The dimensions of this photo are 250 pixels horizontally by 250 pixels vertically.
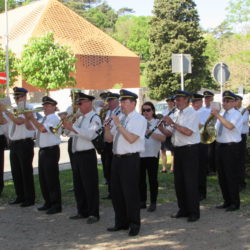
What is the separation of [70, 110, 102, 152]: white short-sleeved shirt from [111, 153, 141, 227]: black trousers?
642 mm

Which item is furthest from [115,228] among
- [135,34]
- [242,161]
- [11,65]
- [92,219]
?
[135,34]

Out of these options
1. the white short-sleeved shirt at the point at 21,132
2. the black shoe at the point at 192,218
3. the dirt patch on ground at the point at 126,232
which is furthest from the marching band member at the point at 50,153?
the black shoe at the point at 192,218

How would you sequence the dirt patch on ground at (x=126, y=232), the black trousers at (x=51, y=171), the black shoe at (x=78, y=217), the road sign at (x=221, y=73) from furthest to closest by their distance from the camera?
the road sign at (x=221, y=73) → the black trousers at (x=51, y=171) → the black shoe at (x=78, y=217) → the dirt patch on ground at (x=126, y=232)

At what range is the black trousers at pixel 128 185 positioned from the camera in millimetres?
6145

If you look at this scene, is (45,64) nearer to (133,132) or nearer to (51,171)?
(51,171)

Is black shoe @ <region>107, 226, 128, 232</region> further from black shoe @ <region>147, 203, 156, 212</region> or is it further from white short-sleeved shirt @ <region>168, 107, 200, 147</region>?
white short-sleeved shirt @ <region>168, 107, 200, 147</region>

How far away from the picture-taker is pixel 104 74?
164ft

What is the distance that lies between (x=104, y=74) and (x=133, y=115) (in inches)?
1738

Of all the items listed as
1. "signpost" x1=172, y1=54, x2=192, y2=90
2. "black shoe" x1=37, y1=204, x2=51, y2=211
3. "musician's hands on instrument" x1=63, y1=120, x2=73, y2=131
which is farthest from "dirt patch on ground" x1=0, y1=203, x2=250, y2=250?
"signpost" x1=172, y1=54, x2=192, y2=90

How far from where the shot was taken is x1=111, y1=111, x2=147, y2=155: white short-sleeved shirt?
6043 millimetres

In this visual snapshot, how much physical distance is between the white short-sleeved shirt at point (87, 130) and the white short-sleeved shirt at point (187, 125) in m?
1.23

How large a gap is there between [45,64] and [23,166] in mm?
28077

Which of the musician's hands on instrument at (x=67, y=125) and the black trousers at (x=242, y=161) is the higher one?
the musician's hands on instrument at (x=67, y=125)

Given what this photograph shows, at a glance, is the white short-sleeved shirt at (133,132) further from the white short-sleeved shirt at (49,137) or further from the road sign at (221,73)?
the road sign at (221,73)
